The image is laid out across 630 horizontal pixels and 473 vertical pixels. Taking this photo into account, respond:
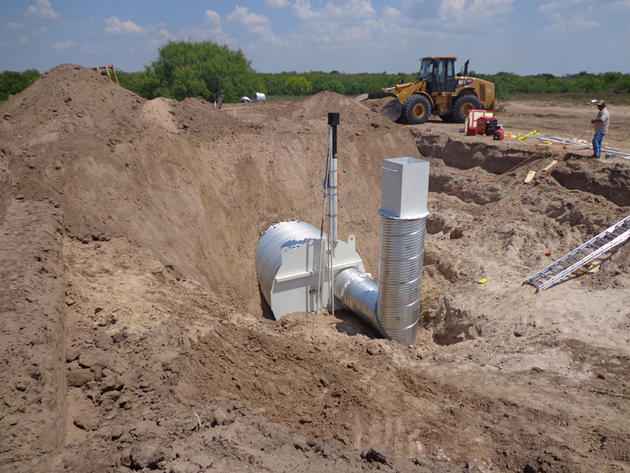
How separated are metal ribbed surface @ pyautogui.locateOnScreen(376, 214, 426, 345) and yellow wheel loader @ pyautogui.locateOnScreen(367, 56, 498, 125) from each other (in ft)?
44.7

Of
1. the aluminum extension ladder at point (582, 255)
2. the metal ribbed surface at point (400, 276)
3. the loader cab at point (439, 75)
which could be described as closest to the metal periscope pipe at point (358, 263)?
the metal ribbed surface at point (400, 276)

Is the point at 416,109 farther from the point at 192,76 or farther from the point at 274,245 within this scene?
the point at 192,76

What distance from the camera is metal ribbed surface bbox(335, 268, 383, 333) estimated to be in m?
9.55

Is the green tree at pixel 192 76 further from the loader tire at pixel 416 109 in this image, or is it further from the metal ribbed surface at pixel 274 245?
the metal ribbed surface at pixel 274 245

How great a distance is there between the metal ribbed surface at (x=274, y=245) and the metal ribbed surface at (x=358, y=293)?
4.20 feet

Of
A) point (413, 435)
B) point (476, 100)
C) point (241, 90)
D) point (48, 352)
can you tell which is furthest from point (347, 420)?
point (241, 90)

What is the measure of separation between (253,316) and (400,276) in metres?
3.57

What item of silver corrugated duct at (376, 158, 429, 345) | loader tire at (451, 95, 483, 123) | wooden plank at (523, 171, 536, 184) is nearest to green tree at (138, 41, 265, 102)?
loader tire at (451, 95, 483, 123)

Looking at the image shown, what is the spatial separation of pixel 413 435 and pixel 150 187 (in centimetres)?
863

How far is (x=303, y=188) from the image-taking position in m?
14.5

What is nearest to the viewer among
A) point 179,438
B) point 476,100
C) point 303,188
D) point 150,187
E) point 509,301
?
point 179,438

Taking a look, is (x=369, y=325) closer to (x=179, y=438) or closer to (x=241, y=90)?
(x=179, y=438)

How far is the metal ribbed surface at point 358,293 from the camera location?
9.55m

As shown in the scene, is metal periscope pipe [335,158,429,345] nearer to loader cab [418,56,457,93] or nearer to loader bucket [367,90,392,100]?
loader bucket [367,90,392,100]
